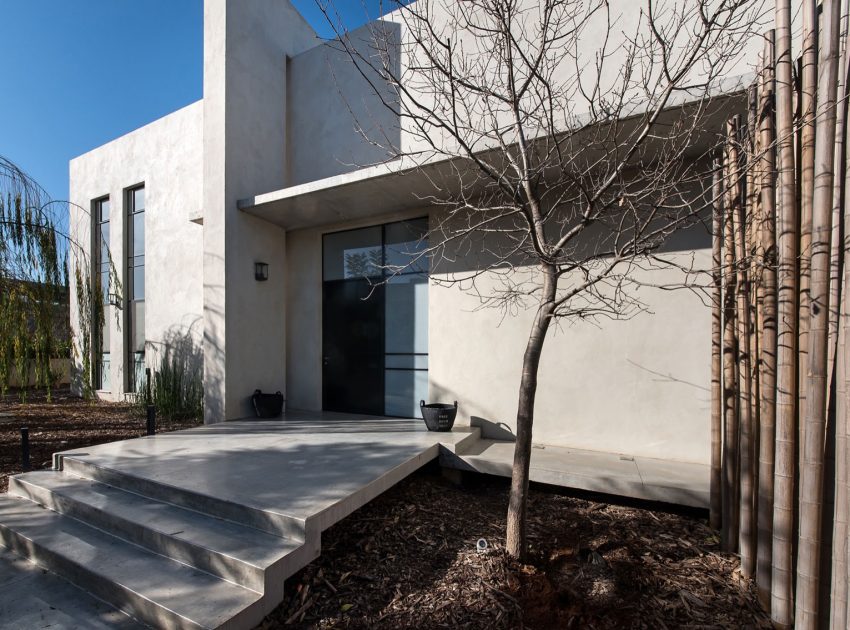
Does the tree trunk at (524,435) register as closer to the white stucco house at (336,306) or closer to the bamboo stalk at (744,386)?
the bamboo stalk at (744,386)

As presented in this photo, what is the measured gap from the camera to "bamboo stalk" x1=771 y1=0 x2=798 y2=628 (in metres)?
1.96

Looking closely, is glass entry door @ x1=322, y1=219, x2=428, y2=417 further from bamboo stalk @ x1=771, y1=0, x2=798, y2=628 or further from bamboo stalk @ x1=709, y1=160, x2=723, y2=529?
bamboo stalk @ x1=771, y1=0, x2=798, y2=628

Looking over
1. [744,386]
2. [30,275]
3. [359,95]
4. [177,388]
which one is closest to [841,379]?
[744,386]

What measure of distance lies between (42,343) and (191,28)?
5230 mm

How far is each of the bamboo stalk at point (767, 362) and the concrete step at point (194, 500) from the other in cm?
272

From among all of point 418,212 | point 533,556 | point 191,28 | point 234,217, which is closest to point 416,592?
point 533,556

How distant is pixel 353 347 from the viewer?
601cm

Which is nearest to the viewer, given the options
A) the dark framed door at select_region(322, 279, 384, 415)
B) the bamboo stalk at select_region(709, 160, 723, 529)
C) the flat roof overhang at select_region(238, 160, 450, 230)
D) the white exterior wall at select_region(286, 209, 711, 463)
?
the bamboo stalk at select_region(709, 160, 723, 529)

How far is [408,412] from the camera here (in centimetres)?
562

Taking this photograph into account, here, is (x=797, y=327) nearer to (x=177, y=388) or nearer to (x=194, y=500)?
(x=194, y=500)

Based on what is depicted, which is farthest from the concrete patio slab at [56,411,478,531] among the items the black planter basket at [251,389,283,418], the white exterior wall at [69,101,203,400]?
the white exterior wall at [69,101,203,400]

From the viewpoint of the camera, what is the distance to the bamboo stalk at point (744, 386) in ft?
7.77

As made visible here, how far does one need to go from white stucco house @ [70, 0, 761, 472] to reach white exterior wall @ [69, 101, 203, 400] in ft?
0.26

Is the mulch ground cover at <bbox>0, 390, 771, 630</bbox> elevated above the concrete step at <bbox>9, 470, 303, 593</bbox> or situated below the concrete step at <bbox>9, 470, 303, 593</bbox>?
below
